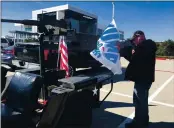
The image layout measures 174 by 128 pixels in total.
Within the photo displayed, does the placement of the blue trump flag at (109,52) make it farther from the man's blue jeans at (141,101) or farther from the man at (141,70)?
the man's blue jeans at (141,101)

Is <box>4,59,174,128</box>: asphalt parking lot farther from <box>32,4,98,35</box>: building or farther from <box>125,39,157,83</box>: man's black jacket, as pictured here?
<box>32,4,98,35</box>: building

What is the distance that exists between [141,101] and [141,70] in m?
0.58

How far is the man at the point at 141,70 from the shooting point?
3998 mm

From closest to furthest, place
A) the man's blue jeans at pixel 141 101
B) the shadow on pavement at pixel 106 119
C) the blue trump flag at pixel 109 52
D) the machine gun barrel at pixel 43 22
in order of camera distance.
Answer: the machine gun barrel at pixel 43 22, the blue trump flag at pixel 109 52, the man's blue jeans at pixel 141 101, the shadow on pavement at pixel 106 119

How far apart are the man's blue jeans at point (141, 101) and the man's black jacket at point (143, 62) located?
13cm

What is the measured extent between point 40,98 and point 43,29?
995 millimetres

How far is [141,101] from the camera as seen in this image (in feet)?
13.9

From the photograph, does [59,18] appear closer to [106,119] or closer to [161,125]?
[106,119]

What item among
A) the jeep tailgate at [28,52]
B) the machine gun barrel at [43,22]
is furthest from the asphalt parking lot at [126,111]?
the jeep tailgate at [28,52]

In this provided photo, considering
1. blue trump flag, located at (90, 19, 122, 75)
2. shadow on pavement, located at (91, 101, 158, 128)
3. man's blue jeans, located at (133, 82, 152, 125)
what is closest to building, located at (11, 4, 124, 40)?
blue trump flag, located at (90, 19, 122, 75)

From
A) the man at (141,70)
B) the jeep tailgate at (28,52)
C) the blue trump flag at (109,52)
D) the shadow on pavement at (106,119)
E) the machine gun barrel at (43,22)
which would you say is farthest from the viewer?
the jeep tailgate at (28,52)

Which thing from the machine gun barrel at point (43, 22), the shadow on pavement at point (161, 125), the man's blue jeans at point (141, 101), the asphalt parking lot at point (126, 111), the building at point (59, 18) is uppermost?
the building at point (59, 18)

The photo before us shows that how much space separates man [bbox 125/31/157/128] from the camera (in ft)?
13.1

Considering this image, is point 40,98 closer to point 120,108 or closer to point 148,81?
point 148,81
